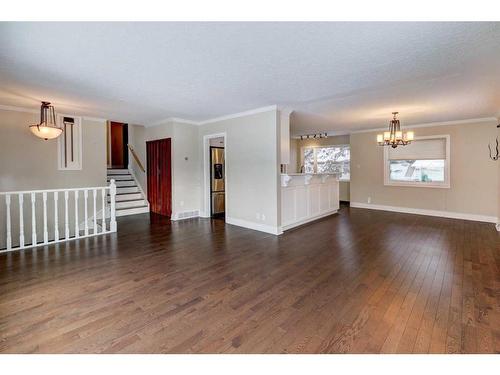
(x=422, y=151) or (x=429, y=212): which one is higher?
(x=422, y=151)

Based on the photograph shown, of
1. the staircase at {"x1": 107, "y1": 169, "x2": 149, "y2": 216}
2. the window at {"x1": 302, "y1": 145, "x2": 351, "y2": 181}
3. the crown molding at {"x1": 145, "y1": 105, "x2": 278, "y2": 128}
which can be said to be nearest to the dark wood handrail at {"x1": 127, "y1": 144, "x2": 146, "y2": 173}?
the staircase at {"x1": 107, "y1": 169, "x2": 149, "y2": 216}

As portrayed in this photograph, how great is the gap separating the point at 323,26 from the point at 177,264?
302 cm

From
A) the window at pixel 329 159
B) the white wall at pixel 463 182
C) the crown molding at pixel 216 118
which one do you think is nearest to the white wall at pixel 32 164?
the crown molding at pixel 216 118

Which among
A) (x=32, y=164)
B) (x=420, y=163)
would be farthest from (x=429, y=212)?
(x=32, y=164)

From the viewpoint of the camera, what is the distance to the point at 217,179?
6738 mm

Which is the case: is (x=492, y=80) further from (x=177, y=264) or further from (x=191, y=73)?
(x=177, y=264)

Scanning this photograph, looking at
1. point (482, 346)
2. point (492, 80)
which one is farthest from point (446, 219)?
point (482, 346)

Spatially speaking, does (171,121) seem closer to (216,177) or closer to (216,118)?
(216,118)

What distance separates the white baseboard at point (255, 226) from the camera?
16.3 ft

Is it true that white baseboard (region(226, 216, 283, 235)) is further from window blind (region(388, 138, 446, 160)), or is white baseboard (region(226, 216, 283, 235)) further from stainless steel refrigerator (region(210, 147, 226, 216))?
window blind (region(388, 138, 446, 160))

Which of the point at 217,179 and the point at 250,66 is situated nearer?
the point at 250,66

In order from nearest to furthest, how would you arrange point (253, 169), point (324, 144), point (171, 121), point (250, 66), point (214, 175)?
point (250, 66) < point (253, 169) < point (171, 121) < point (214, 175) < point (324, 144)

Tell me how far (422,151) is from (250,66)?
19.8 feet

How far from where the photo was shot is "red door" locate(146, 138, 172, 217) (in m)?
6.43
